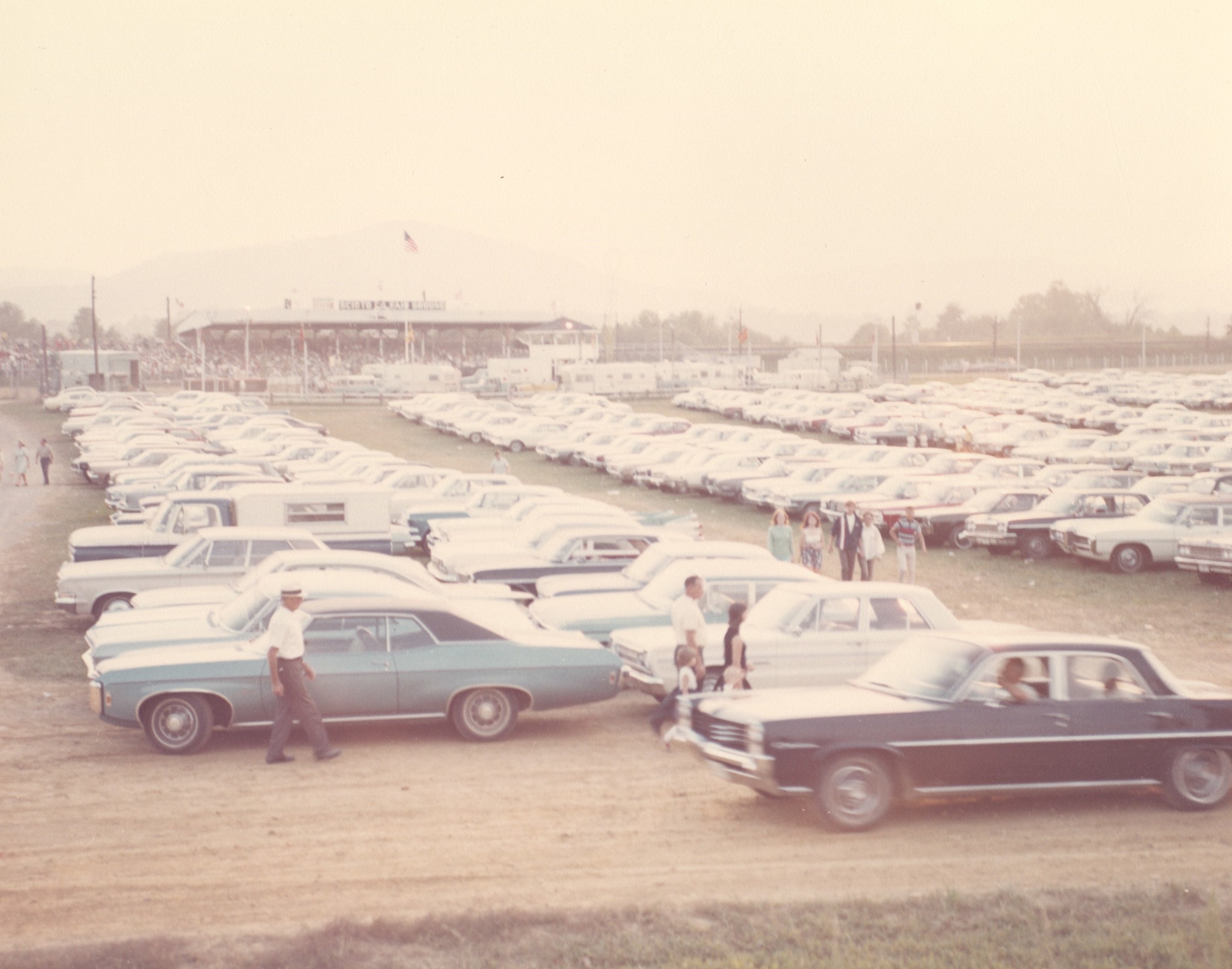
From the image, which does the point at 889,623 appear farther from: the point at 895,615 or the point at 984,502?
the point at 984,502

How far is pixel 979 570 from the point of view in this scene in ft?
84.8

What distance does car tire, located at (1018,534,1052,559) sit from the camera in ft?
88.2

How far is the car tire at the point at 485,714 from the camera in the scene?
12.7m

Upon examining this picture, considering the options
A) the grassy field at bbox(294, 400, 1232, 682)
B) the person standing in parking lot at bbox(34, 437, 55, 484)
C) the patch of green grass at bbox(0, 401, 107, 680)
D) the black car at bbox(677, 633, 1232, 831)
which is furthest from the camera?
the person standing in parking lot at bbox(34, 437, 55, 484)

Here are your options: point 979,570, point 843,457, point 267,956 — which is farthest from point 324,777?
point 843,457

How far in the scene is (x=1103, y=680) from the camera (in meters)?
10.6

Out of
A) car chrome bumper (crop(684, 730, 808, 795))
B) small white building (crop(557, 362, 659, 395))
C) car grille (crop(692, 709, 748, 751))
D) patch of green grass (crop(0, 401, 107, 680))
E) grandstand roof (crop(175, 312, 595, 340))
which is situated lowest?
patch of green grass (crop(0, 401, 107, 680))

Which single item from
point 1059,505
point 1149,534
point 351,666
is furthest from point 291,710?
point 1059,505

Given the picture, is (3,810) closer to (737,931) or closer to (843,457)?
(737,931)

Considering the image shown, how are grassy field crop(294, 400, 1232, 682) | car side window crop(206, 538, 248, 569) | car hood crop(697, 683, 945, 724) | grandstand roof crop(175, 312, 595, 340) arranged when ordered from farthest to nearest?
grandstand roof crop(175, 312, 595, 340) < grassy field crop(294, 400, 1232, 682) < car side window crop(206, 538, 248, 569) < car hood crop(697, 683, 945, 724)

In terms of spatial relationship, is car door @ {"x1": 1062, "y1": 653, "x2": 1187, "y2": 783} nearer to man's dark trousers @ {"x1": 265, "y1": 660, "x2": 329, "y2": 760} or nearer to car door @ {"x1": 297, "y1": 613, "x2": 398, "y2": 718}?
car door @ {"x1": 297, "y1": 613, "x2": 398, "y2": 718}

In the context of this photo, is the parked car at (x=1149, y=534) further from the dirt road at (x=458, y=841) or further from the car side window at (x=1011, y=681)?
the car side window at (x=1011, y=681)

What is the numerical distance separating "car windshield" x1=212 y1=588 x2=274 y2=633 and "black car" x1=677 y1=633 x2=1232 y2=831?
443cm

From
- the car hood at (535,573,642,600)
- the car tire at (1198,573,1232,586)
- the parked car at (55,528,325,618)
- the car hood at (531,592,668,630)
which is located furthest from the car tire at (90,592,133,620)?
the car tire at (1198,573,1232,586)
